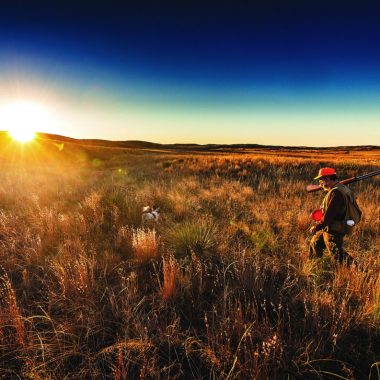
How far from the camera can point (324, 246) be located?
3811 mm

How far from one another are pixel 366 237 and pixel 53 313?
5194 millimetres

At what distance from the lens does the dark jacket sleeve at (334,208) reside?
3.28m

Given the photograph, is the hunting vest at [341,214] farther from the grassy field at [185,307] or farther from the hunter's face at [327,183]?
the grassy field at [185,307]

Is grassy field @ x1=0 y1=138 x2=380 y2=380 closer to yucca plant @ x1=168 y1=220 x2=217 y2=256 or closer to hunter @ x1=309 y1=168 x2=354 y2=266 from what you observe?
yucca plant @ x1=168 y1=220 x2=217 y2=256

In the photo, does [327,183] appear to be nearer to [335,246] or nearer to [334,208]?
[334,208]

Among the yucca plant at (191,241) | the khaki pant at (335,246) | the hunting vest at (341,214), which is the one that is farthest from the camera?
the yucca plant at (191,241)

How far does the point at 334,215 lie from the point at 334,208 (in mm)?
110

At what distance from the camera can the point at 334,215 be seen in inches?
132

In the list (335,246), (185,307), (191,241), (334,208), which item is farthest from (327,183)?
(185,307)

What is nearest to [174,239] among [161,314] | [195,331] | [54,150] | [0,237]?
[161,314]

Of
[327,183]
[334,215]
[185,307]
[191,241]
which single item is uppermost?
[327,183]

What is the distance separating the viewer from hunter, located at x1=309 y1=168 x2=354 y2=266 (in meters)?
3.29

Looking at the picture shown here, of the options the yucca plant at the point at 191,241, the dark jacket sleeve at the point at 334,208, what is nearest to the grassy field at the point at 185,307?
the yucca plant at the point at 191,241

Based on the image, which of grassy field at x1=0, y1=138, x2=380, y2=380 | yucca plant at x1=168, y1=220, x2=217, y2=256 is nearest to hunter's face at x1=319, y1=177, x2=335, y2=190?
grassy field at x1=0, y1=138, x2=380, y2=380
